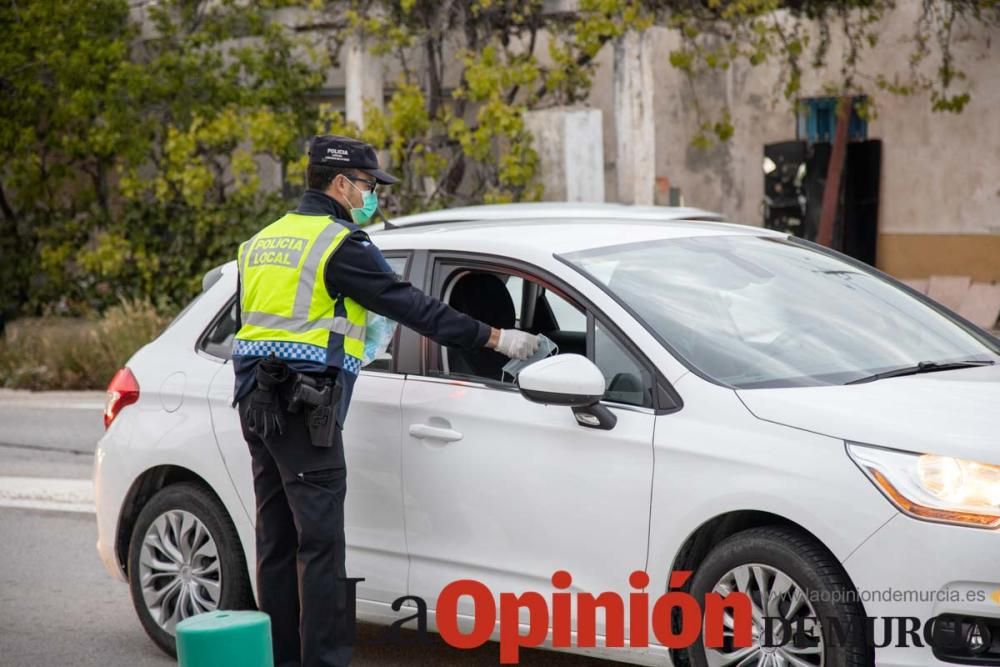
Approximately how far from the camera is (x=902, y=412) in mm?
4367

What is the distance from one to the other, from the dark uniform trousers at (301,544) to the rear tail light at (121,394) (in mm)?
1043

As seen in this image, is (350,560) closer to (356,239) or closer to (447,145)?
(356,239)

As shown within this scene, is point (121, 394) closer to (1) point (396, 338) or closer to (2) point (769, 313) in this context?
(1) point (396, 338)

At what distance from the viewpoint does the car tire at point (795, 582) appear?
14.0 feet

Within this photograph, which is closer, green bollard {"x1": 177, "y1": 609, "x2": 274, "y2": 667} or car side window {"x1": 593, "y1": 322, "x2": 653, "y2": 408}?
green bollard {"x1": 177, "y1": 609, "x2": 274, "y2": 667}

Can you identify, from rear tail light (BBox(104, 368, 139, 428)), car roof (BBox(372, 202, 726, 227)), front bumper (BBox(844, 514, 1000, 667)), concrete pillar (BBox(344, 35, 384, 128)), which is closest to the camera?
front bumper (BBox(844, 514, 1000, 667))

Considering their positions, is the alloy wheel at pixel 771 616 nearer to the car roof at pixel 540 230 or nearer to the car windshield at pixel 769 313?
the car windshield at pixel 769 313

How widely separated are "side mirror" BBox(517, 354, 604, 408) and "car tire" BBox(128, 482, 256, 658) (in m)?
1.59

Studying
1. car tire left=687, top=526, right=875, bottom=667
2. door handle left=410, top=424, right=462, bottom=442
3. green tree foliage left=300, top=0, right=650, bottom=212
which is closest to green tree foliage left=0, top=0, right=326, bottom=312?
green tree foliage left=300, top=0, right=650, bottom=212

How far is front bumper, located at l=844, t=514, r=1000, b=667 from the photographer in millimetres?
4031

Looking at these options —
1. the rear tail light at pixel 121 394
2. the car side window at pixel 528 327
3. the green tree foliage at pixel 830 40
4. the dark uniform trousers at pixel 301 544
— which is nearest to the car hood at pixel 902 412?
the car side window at pixel 528 327

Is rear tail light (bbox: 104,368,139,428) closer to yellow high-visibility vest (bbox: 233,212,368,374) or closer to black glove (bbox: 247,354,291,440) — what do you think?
yellow high-visibility vest (bbox: 233,212,368,374)

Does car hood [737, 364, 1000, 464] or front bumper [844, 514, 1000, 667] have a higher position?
car hood [737, 364, 1000, 464]

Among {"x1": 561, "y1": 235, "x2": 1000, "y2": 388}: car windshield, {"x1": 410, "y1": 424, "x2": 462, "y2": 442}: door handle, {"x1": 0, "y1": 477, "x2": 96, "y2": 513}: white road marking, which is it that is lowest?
{"x1": 0, "y1": 477, "x2": 96, "y2": 513}: white road marking
